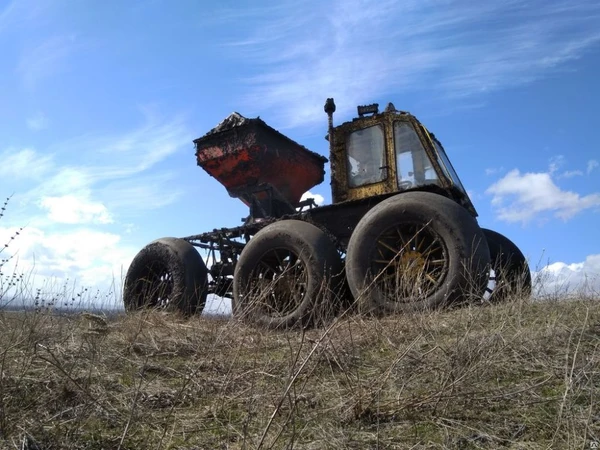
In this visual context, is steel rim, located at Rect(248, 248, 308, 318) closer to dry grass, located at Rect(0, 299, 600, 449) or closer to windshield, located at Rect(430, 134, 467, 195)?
dry grass, located at Rect(0, 299, 600, 449)

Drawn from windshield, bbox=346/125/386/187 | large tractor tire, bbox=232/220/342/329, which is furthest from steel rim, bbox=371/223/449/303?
windshield, bbox=346/125/386/187

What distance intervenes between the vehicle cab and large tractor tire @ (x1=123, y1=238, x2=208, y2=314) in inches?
84.3

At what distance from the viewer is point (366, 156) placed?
544 centimetres

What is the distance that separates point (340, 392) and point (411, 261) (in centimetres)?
217

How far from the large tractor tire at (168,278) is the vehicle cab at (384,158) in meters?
2.14

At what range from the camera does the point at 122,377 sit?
121 inches

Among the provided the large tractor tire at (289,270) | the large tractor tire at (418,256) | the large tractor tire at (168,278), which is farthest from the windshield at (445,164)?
the large tractor tire at (168,278)

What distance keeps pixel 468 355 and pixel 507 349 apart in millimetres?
309

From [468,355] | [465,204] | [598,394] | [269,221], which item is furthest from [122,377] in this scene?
[465,204]

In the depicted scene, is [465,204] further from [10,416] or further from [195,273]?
[10,416]

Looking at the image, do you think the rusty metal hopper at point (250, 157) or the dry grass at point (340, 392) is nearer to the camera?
the dry grass at point (340, 392)

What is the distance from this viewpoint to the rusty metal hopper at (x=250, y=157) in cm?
638

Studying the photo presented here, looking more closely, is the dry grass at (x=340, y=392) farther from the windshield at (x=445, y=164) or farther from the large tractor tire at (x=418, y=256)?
the windshield at (x=445, y=164)

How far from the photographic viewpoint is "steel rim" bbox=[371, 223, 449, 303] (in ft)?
13.9
